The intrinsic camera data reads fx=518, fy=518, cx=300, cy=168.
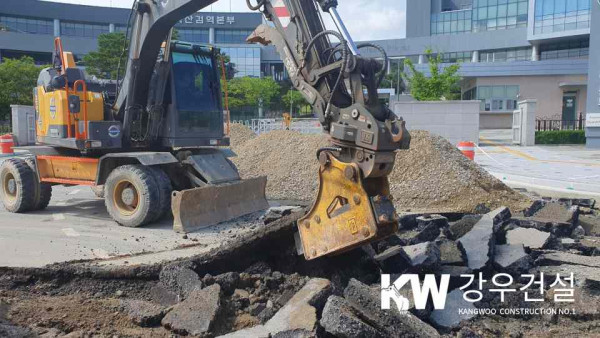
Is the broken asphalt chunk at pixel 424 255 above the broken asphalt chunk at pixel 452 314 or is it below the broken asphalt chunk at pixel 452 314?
above

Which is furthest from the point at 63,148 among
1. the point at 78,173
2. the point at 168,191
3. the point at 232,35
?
the point at 232,35

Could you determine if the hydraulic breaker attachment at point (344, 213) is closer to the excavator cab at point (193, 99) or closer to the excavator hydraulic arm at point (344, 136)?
the excavator hydraulic arm at point (344, 136)

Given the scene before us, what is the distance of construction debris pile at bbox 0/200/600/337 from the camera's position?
3.94 m

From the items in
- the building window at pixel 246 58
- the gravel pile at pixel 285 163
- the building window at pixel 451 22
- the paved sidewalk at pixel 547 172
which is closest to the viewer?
the gravel pile at pixel 285 163

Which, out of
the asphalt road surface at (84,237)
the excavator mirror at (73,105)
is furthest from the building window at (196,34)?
the excavator mirror at (73,105)

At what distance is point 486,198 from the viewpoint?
9.34 m

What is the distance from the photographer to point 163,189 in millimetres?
8141

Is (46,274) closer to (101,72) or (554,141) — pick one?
(554,141)

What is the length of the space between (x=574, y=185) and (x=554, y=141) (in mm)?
18998

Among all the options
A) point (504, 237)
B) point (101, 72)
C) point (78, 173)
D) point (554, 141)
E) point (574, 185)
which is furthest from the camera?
point (101, 72)

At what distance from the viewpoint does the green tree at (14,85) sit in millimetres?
39344

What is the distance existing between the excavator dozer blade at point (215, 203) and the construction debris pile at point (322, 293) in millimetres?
2453

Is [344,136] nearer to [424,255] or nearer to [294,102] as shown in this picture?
[424,255]

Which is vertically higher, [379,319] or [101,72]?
[101,72]
